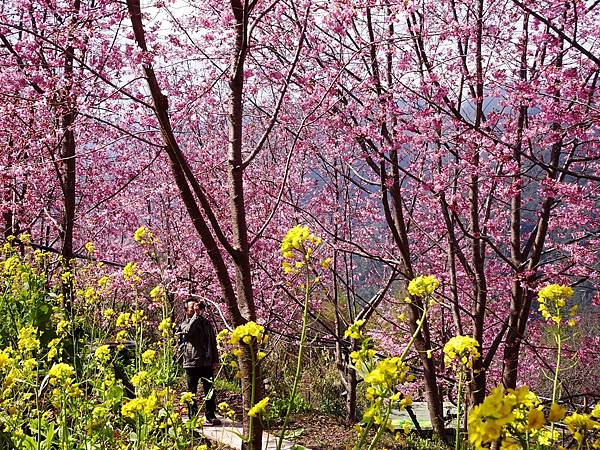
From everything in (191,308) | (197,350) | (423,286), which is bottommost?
(197,350)

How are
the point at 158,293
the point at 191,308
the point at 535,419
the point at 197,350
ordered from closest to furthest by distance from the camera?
the point at 535,419, the point at 158,293, the point at 197,350, the point at 191,308

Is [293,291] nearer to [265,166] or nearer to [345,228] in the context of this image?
[345,228]

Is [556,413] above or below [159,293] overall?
below

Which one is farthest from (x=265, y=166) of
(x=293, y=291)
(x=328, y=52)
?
(x=328, y=52)

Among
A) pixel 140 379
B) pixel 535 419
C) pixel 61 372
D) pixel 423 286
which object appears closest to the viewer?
pixel 535 419

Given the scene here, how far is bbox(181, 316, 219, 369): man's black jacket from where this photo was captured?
7.52m

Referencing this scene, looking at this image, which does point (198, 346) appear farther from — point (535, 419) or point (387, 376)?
point (535, 419)

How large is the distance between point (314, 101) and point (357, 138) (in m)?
0.65

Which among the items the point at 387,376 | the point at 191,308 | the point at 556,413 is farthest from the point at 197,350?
the point at 556,413

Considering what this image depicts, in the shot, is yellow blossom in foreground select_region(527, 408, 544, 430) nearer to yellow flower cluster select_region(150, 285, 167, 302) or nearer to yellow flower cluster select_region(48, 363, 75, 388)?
yellow flower cluster select_region(48, 363, 75, 388)

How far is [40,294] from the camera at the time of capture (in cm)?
656

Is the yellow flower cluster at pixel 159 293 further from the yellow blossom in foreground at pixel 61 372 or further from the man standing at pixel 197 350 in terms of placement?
the man standing at pixel 197 350

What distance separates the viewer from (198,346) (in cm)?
758

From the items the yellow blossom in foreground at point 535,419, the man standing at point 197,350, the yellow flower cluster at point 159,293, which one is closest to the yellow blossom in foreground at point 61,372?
the yellow flower cluster at point 159,293
